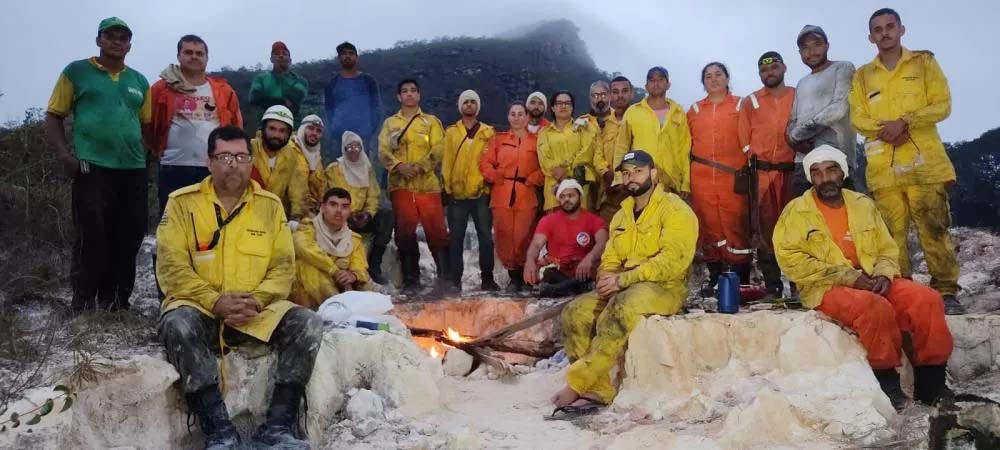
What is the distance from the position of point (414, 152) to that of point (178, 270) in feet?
12.0

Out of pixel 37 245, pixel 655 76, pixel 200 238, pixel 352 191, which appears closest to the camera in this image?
pixel 200 238

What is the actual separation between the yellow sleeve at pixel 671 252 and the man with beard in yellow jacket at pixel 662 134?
152 centimetres

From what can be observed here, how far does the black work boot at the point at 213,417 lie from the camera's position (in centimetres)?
396

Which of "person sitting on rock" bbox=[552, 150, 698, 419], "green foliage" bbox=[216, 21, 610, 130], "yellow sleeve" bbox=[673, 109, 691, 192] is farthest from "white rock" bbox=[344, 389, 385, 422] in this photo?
"green foliage" bbox=[216, 21, 610, 130]

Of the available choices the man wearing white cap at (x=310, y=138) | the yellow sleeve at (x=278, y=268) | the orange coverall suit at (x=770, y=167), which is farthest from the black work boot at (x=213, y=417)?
the orange coverall suit at (x=770, y=167)

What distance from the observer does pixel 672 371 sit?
192 inches

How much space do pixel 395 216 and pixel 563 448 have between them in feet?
13.3

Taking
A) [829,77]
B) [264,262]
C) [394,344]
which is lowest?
[394,344]

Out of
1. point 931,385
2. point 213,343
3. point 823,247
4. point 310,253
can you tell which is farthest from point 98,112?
point 931,385

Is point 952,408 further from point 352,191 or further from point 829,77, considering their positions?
point 352,191

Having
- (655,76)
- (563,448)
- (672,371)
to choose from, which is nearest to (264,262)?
(563,448)

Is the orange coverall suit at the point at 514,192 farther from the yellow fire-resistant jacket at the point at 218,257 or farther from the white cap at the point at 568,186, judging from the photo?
the yellow fire-resistant jacket at the point at 218,257

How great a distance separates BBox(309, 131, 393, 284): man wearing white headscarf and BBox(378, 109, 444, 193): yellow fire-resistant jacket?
0.76 ft

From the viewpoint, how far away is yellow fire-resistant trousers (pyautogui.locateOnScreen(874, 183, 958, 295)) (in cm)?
538
